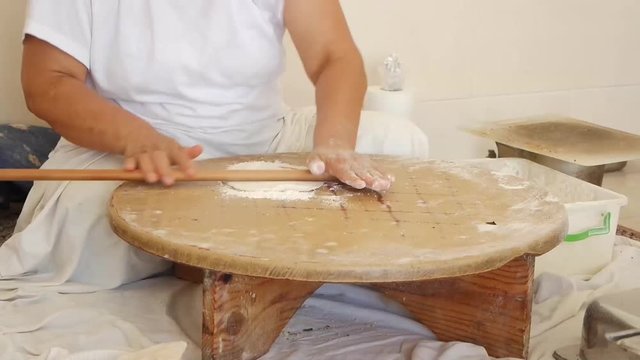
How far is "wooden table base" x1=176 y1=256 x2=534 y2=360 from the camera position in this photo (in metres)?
1.14

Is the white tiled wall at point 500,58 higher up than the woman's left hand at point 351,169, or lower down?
lower down

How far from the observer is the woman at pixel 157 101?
137 centimetres

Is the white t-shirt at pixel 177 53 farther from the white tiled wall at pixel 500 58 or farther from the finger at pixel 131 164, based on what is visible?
the white tiled wall at pixel 500 58

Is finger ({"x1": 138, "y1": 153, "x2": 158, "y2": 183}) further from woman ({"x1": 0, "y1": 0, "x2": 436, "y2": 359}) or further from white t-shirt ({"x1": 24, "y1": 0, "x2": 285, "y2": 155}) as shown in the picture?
white t-shirt ({"x1": 24, "y1": 0, "x2": 285, "y2": 155})

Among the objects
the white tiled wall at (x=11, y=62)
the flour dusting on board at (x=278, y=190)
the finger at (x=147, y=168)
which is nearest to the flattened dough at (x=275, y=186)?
the flour dusting on board at (x=278, y=190)

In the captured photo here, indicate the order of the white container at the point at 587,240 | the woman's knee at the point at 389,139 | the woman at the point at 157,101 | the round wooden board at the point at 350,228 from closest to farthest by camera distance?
the round wooden board at the point at 350,228
the woman at the point at 157,101
the woman's knee at the point at 389,139
the white container at the point at 587,240

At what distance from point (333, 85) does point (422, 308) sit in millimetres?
459

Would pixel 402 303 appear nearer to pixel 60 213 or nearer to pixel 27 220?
pixel 60 213

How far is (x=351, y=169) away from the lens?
1.26 meters

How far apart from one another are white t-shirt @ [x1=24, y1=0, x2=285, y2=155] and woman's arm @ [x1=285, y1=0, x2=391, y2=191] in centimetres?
7

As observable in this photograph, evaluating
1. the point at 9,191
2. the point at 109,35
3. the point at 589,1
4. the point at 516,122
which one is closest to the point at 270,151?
the point at 109,35

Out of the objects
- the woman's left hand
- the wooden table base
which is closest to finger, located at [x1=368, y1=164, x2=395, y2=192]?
the woman's left hand

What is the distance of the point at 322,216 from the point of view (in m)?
1.14

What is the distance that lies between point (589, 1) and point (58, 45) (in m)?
2.05
